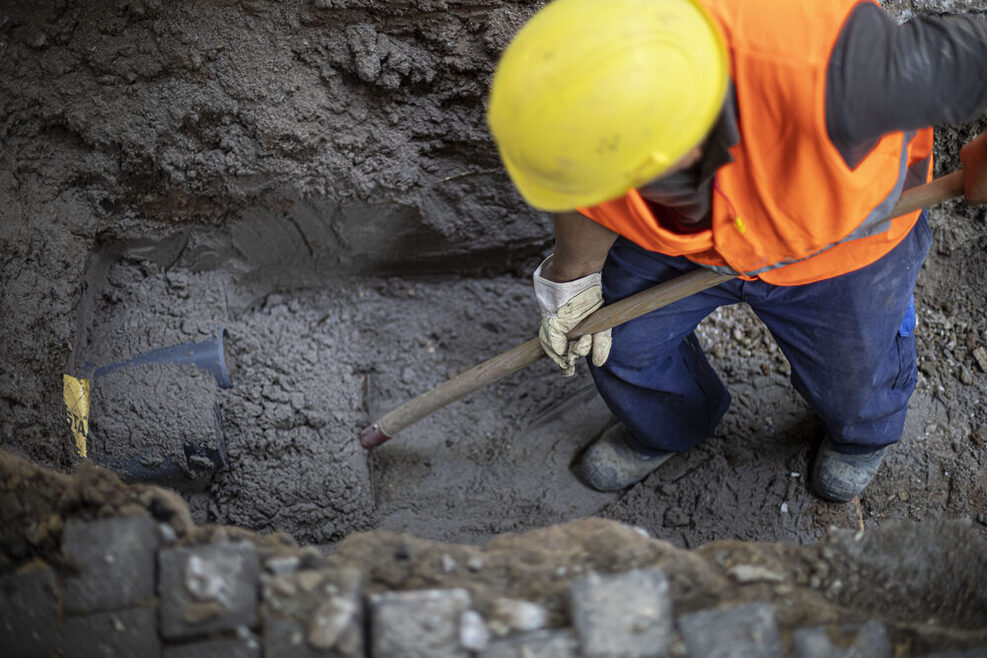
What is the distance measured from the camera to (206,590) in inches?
56.2

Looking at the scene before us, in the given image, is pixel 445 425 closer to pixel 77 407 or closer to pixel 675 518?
pixel 675 518

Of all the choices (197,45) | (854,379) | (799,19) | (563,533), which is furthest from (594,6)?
(197,45)

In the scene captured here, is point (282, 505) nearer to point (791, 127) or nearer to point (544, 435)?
point (544, 435)

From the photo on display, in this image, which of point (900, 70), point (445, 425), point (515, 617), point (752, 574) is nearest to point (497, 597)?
point (515, 617)

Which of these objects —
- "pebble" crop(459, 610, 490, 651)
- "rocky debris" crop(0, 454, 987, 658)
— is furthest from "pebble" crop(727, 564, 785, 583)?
"pebble" crop(459, 610, 490, 651)

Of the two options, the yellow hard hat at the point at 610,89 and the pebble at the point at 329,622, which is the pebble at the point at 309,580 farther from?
the yellow hard hat at the point at 610,89

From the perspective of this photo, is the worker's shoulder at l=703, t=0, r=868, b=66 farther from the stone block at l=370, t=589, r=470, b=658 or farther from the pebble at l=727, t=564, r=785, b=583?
the stone block at l=370, t=589, r=470, b=658

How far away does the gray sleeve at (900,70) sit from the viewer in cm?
138

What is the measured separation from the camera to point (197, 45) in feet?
A: 7.41

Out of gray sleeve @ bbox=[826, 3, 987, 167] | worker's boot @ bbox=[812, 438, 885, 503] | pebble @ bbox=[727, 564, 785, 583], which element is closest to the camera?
gray sleeve @ bbox=[826, 3, 987, 167]

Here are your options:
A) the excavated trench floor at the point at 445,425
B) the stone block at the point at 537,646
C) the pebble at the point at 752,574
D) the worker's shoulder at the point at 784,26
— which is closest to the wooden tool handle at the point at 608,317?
the excavated trench floor at the point at 445,425

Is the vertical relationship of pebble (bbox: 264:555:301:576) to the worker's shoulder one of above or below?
below

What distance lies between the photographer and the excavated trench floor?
2523 mm

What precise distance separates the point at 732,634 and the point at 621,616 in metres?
0.21
